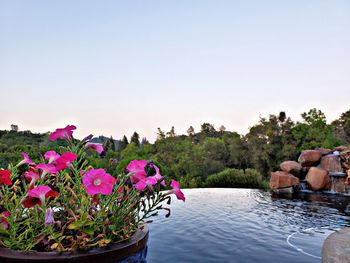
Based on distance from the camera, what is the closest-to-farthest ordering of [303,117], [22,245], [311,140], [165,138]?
[22,245], [311,140], [303,117], [165,138]

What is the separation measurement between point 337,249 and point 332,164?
10.5m

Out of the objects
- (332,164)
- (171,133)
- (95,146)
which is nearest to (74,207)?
(95,146)

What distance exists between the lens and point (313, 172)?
1119 cm

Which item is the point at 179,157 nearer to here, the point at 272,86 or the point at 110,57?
the point at 272,86

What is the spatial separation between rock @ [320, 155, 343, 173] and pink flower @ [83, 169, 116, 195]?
42.5 feet

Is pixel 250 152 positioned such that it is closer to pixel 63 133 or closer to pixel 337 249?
pixel 337 249

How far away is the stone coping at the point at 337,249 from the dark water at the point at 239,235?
0.24 m

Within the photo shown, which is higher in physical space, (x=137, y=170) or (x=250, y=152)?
(x=250, y=152)

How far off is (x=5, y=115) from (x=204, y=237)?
1211 centimetres

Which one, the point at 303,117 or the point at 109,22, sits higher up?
the point at 109,22

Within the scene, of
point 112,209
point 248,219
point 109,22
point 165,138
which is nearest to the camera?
point 112,209

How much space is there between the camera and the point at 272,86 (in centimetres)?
1122

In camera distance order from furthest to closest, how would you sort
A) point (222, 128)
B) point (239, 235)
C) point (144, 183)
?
1. point (222, 128)
2. point (239, 235)
3. point (144, 183)

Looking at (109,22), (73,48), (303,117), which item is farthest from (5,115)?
(303,117)
